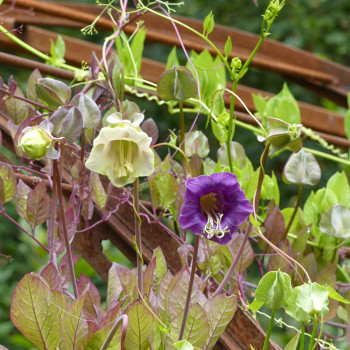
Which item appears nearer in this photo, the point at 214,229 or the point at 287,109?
the point at 214,229

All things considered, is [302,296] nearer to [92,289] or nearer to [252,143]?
[92,289]

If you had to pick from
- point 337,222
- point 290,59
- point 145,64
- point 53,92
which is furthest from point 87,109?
point 290,59

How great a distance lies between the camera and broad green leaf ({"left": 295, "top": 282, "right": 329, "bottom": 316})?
364mm

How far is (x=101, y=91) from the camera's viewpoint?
1.75ft

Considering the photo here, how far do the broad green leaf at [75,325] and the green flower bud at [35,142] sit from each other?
0.09 meters

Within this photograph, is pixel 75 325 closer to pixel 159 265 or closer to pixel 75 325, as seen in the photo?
pixel 75 325

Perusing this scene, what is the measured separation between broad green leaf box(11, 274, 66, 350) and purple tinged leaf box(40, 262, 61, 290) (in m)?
0.04

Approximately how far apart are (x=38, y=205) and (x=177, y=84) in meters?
0.14

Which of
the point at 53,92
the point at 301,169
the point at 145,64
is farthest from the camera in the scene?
the point at 145,64

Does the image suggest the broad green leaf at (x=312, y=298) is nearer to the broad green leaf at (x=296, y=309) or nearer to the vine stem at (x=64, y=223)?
the broad green leaf at (x=296, y=309)

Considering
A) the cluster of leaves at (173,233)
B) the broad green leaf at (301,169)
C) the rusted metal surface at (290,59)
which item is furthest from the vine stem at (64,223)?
the rusted metal surface at (290,59)

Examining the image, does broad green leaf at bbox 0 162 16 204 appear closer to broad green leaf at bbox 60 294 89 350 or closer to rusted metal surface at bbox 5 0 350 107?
broad green leaf at bbox 60 294 89 350

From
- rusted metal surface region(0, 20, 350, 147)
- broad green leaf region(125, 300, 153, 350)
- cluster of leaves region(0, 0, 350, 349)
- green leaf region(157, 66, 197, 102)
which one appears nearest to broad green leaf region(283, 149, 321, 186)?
cluster of leaves region(0, 0, 350, 349)

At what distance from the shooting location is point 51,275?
424mm
